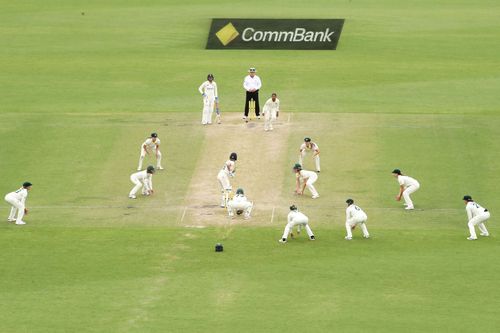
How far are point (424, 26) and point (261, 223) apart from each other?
44501 millimetres

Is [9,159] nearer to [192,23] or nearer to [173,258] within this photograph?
[173,258]

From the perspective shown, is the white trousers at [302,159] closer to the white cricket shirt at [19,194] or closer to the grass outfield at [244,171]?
the grass outfield at [244,171]

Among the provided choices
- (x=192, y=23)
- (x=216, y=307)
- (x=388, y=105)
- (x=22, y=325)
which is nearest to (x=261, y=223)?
(x=216, y=307)

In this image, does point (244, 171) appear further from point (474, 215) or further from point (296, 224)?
point (474, 215)

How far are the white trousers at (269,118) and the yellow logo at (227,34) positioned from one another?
22649mm

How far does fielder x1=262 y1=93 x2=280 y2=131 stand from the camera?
66.1m

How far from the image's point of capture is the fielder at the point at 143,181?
2296 inches

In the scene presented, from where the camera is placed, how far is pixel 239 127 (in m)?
68.5

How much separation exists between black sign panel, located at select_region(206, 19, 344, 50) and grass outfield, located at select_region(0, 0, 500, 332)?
3.85 ft

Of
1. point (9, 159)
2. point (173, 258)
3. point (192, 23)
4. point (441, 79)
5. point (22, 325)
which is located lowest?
point (22, 325)

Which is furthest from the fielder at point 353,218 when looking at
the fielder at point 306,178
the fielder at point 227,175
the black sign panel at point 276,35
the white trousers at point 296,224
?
the black sign panel at point 276,35

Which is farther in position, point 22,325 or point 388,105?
point 388,105

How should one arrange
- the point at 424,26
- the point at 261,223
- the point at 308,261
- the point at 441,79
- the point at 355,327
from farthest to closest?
the point at 424,26 < the point at 441,79 < the point at 261,223 < the point at 308,261 < the point at 355,327

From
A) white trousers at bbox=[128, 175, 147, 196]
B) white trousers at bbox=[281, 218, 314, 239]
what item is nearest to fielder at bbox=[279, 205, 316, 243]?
white trousers at bbox=[281, 218, 314, 239]
